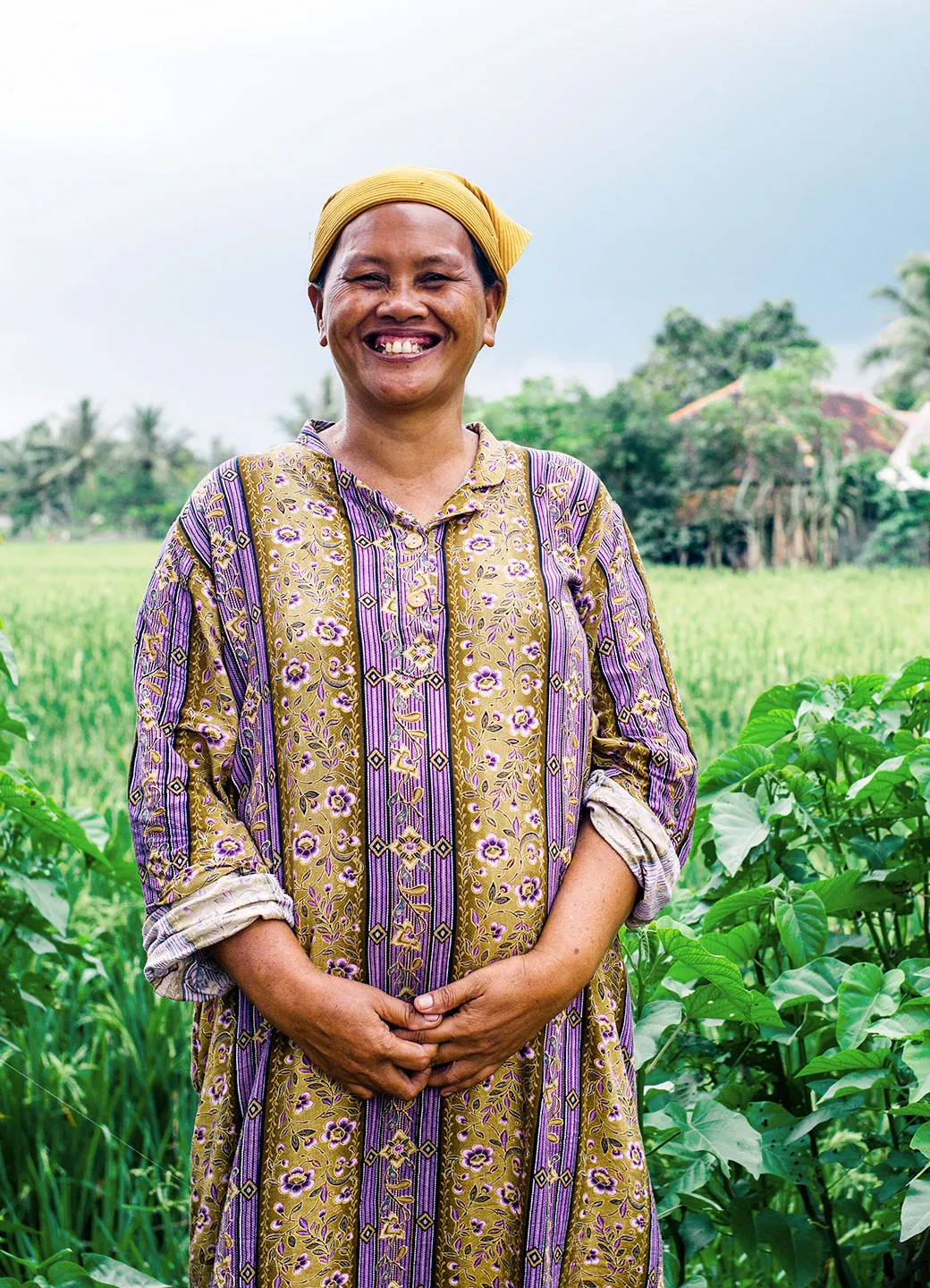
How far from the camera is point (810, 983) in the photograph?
1.44 meters

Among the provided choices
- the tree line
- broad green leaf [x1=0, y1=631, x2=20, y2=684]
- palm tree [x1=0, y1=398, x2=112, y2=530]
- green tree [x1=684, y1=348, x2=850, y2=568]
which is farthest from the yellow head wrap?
palm tree [x1=0, y1=398, x2=112, y2=530]

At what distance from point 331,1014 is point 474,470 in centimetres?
57

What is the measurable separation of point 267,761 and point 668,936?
19.5 inches

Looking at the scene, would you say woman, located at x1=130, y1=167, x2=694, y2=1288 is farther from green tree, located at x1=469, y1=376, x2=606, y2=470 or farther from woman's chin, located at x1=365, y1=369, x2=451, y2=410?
green tree, located at x1=469, y1=376, x2=606, y2=470

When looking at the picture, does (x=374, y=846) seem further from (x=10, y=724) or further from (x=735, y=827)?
(x=10, y=724)

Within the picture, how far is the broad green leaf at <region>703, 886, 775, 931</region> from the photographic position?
1.48 meters

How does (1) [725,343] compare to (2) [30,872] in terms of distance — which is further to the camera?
(1) [725,343]

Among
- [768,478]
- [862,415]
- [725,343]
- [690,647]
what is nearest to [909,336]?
[725,343]

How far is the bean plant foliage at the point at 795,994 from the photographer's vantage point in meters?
1.37

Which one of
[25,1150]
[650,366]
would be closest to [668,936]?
[25,1150]

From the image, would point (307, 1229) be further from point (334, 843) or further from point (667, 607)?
point (667, 607)

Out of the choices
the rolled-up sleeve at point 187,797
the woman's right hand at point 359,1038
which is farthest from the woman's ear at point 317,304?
the woman's right hand at point 359,1038

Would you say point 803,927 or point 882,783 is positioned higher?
point 882,783

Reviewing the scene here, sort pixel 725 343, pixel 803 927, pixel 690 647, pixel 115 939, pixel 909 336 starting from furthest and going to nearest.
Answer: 1. pixel 909 336
2. pixel 725 343
3. pixel 690 647
4. pixel 115 939
5. pixel 803 927
